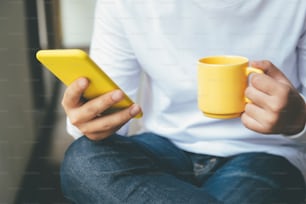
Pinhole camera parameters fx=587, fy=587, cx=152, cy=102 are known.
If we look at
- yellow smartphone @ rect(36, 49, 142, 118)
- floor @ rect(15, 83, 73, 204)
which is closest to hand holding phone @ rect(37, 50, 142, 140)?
yellow smartphone @ rect(36, 49, 142, 118)

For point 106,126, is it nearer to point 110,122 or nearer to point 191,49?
point 110,122

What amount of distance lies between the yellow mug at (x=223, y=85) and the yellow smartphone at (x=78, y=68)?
0.09 meters

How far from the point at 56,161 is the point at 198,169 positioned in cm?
43

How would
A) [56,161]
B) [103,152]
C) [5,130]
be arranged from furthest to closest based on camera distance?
[56,161]
[5,130]
[103,152]

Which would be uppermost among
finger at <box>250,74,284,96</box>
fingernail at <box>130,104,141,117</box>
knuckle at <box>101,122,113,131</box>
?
finger at <box>250,74,284,96</box>

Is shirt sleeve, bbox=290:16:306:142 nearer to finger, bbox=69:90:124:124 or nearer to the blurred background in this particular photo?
finger, bbox=69:90:124:124

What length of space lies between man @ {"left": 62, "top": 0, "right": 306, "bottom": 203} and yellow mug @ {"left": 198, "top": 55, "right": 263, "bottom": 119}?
0.02 metres

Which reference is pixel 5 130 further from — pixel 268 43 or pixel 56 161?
pixel 268 43

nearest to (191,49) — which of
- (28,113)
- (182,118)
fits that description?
(182,118)

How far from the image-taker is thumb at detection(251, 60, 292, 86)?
60cm

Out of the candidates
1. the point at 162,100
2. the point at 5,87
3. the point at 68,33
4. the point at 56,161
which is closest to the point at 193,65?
the point at 162,100

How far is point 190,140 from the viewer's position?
0.78 m

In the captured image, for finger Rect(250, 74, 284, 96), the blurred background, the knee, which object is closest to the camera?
finger Rect(250, 74, 284, 96)

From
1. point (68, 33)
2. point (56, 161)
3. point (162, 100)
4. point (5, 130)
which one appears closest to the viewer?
point (162, 100)
